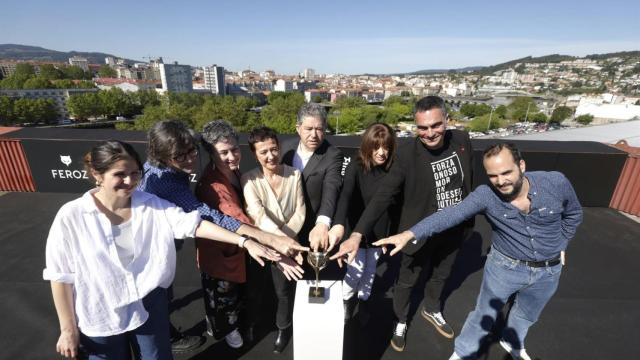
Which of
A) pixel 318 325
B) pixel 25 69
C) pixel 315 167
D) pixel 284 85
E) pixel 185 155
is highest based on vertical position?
pixel 25 69

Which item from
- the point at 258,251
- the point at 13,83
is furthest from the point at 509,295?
the point at 13,83

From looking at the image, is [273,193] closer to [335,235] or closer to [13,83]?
[335,235]

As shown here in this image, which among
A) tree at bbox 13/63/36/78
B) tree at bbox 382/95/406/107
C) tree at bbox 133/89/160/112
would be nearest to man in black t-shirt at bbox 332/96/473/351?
tree at bbox 133/89/160/112

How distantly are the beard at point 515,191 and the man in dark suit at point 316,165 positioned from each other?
1159mm

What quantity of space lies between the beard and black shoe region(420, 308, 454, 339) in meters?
1.61

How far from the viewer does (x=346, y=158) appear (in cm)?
512

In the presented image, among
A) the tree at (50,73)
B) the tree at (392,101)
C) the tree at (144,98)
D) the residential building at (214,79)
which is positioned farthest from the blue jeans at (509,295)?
the tree at (50,73)

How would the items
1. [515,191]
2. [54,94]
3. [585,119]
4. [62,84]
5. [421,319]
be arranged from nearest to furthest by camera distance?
A: 1. [515,191]
2. [421,319]
3. [585,119]
4. [54,94]
5. [62,84]

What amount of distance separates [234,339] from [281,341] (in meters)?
0.41

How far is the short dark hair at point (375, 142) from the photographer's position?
2246 mm

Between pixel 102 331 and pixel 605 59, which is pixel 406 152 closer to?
pixel 102 331

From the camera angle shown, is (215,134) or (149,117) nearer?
(215,134)

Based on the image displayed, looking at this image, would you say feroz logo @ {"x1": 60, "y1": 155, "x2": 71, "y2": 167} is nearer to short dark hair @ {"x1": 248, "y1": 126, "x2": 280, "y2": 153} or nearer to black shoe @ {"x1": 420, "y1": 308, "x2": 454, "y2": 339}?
short dark hair @ {"x1": 248, "y1": 126, "x2": 280, "y2": 153}

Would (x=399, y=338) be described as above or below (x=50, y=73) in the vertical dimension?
below
